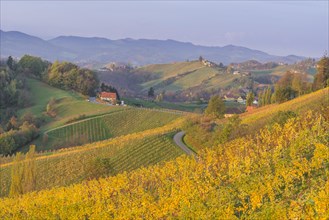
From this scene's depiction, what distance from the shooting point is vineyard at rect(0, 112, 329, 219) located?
35.7 feet

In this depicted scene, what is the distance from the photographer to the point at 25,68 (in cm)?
8550

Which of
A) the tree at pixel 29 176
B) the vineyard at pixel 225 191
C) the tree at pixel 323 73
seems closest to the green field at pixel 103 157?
the tree at pixel 29 176

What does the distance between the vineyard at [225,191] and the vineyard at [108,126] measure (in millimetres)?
31234

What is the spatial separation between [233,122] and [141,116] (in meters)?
28.2

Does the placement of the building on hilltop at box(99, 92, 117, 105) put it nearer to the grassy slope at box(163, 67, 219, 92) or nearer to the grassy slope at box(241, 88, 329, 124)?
the grassy slope at box(241, 88, 329, 124)

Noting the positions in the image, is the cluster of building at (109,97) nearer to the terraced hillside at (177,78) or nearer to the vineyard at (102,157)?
the vineyard at (102,157)

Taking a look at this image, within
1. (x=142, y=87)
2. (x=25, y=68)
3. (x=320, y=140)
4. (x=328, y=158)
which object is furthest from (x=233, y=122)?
(x=142, y=87)

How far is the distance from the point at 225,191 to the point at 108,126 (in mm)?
41915

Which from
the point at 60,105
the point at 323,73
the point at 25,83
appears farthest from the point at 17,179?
the point at 25,83

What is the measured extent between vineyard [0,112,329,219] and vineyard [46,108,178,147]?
31234 mm

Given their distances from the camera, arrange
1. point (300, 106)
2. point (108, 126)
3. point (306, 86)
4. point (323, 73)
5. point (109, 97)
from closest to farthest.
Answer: point (300, 106), point (323, 73), point (306, 86), point (108, 126), point (109, 97)

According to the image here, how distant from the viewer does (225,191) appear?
12961 mm

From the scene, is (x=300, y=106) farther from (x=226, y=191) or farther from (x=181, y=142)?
(x=226, y=191)

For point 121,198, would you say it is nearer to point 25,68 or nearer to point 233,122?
point 233,122
